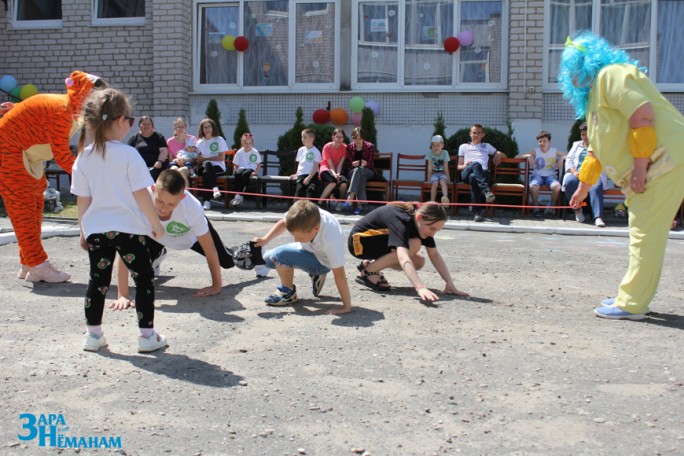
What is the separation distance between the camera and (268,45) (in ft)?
52.5

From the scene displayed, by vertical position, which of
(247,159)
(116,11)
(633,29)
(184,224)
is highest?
(116,11)

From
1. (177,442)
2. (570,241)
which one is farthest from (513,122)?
(177,442)

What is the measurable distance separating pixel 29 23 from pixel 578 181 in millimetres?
12335

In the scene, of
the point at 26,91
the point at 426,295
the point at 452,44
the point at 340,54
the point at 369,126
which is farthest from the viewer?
the point at 26,91

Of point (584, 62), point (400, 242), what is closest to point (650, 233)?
point (584, 62)

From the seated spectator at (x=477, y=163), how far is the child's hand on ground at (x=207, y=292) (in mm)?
6834

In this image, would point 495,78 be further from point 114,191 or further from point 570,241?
point 114,191

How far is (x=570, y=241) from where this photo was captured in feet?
31.6

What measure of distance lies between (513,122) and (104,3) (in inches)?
363

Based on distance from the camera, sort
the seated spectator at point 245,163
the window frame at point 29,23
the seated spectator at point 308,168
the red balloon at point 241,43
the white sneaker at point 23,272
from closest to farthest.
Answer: the white sneaker at point 23,272 → the seated spectator at point 308,168 → the seated spectator at point 245,163 → the red balloon at point 241,43 → the window frame at point 29,23

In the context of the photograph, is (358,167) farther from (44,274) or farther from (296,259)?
(296,259)

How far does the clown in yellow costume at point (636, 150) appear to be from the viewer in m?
5.07

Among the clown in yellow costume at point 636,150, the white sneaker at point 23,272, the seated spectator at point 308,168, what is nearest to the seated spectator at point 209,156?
the seated spectator at point 308,168

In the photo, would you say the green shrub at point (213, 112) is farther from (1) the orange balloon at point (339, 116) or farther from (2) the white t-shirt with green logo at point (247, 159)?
(1) the orange balloon at point (339, 116)
